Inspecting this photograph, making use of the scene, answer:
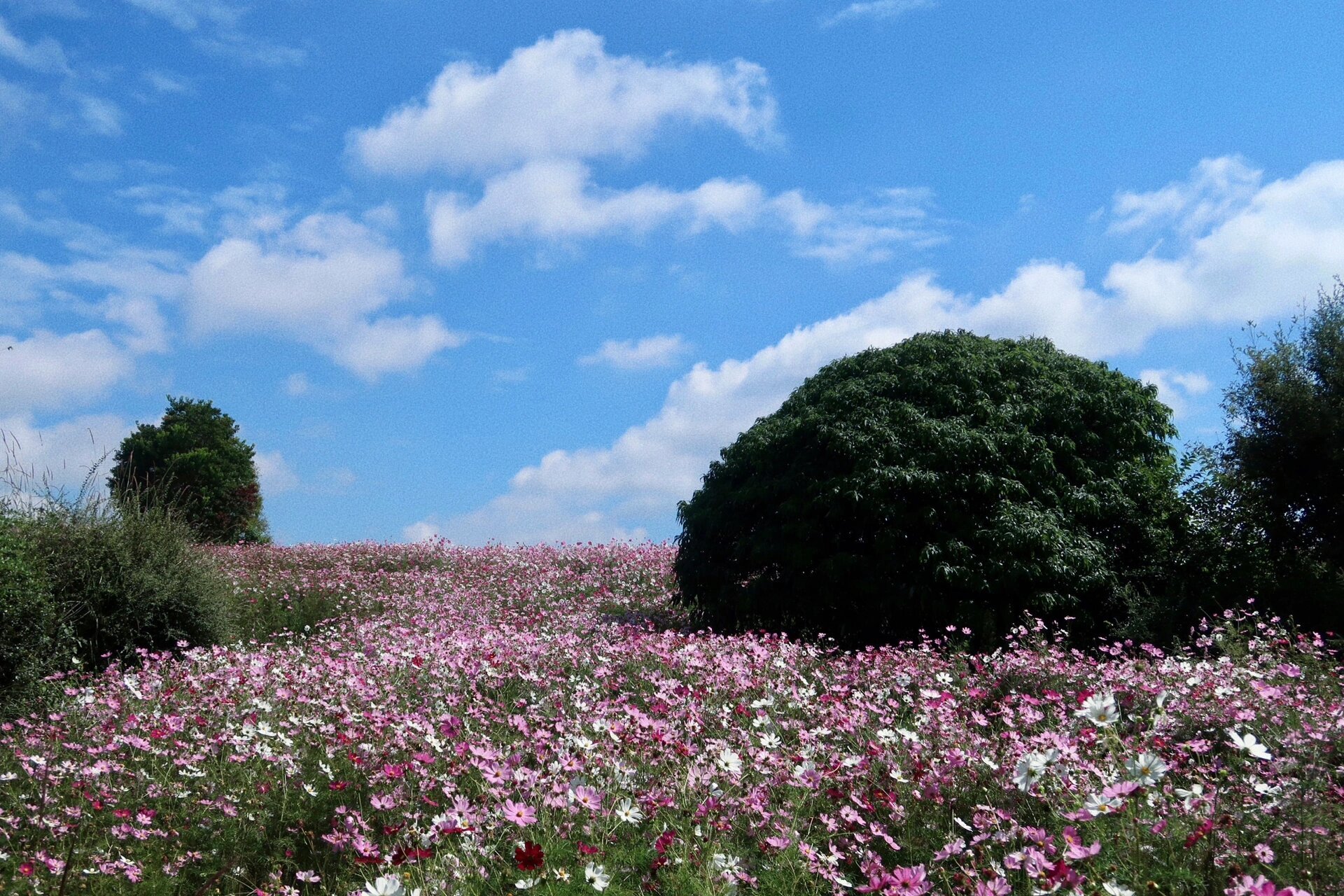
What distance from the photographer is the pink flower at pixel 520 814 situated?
3650 mm

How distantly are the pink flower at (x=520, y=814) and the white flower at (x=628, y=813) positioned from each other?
0.36m

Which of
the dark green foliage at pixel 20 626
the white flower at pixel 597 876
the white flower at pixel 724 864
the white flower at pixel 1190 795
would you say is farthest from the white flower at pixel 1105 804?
the dark green foliage at pixel 20 626

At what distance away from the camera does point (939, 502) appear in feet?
32.6

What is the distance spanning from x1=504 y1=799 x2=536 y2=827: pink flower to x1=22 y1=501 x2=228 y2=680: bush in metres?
7.25

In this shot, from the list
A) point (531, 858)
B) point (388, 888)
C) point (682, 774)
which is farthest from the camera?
point (682, 774)

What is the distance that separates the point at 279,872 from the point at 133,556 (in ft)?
22.8

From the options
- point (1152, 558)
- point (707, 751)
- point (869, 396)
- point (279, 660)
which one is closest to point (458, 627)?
point (279, 660)

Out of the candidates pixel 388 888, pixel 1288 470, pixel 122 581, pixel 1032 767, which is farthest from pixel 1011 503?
pixel 122 581

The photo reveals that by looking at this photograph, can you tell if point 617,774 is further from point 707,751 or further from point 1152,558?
point 1152,558

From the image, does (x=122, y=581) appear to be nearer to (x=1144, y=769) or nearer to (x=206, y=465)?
(x=1144, y=769)

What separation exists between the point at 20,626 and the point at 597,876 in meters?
7.61

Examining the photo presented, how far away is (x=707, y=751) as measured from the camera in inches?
193

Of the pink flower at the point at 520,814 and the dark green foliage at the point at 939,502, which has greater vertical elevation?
the dark green foliage at the point at 939,502

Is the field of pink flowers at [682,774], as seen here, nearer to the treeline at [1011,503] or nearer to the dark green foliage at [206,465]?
the treeline at [1011,503]
